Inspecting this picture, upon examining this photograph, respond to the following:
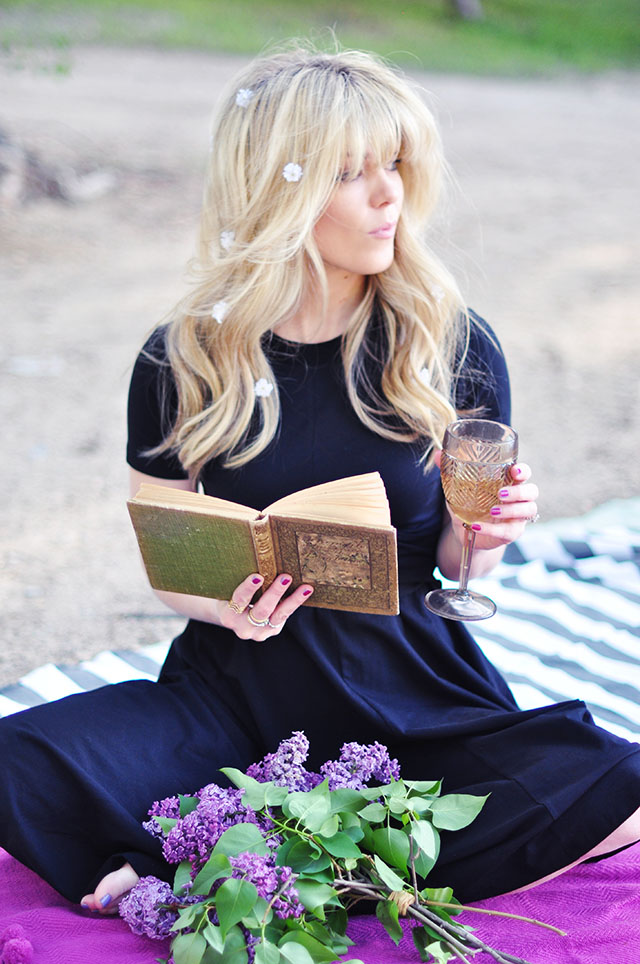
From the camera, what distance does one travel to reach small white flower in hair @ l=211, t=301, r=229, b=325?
8.87 feet

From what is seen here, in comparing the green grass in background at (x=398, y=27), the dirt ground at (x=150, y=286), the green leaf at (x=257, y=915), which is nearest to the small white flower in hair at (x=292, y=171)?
the dirt ground at (x=150, y=286)

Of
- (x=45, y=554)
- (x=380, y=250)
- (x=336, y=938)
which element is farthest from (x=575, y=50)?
(x=336, y=938)

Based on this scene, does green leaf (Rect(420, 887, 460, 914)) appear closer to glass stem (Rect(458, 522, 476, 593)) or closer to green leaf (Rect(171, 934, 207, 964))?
green leaf (Rect(171, 934, 207, 964))

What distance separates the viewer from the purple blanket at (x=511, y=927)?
2.16 metres

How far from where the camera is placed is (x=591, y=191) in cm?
1088

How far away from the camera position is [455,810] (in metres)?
2.15

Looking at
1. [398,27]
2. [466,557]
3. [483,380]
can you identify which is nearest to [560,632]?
[483,380]

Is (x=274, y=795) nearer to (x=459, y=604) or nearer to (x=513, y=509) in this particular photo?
(x=459, y=604)

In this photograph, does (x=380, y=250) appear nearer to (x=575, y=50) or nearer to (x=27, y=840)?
(x=27, y=840)

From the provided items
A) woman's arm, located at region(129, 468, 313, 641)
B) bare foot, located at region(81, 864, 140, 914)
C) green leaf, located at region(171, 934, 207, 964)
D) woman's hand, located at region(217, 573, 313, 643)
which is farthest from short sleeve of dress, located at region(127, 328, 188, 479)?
green leaf, located at region(171, 934, 207, 964)

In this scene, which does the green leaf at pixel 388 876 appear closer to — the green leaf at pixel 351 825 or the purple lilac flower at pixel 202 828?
the green leaf at pixel 351 825

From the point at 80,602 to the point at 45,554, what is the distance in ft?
1.63

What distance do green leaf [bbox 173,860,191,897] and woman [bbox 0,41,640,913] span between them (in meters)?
0.21

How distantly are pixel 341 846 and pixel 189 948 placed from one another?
348mm
